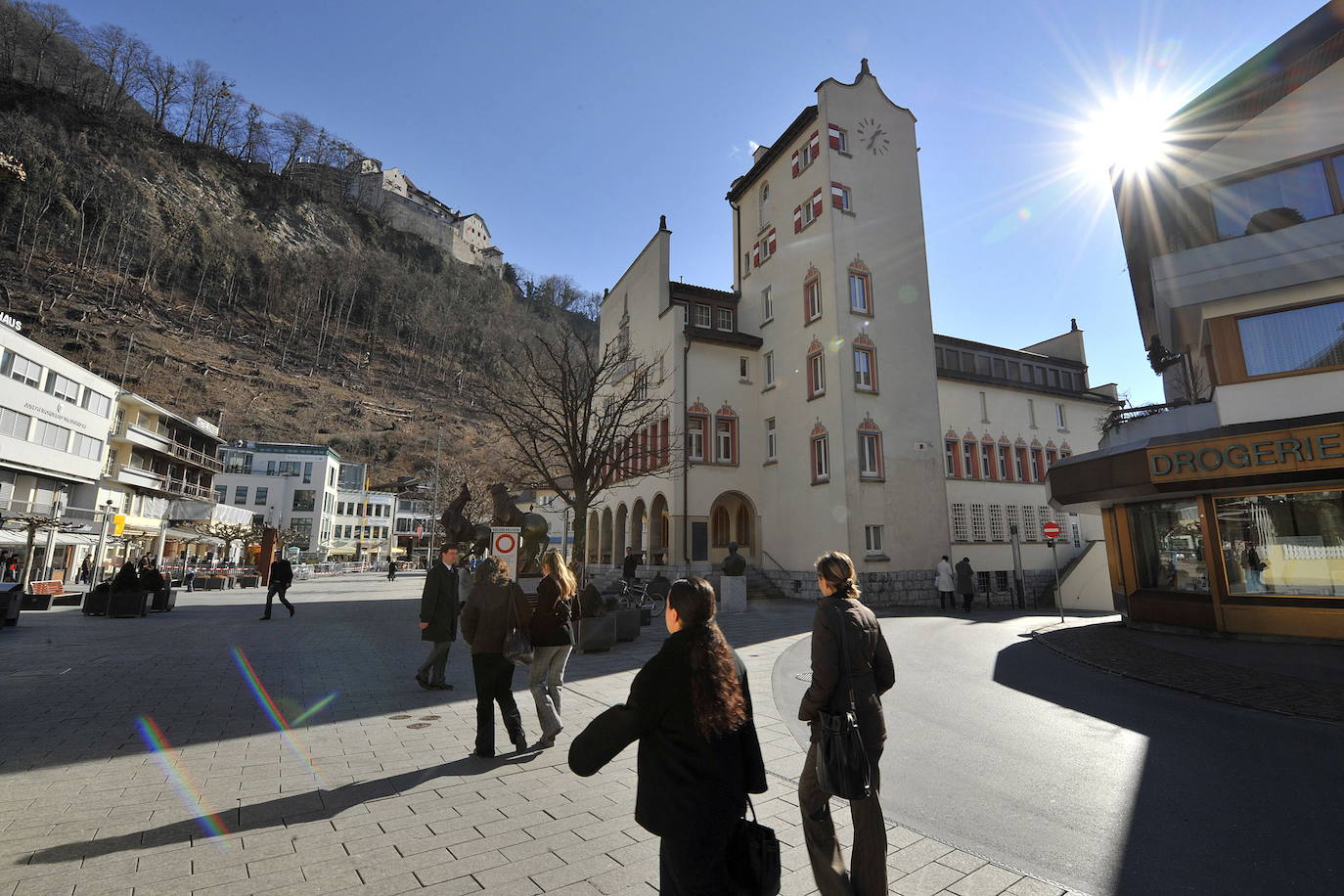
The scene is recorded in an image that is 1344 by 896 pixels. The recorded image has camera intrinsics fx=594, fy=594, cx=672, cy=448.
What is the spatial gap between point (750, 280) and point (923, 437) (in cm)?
1325

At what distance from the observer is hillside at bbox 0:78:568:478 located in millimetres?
81812

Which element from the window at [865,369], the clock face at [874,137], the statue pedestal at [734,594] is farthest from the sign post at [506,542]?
the clock face at [874,137]

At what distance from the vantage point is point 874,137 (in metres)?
28.9

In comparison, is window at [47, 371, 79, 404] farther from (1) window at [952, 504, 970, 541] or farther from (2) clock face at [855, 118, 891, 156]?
(1) window at [952, 504, 970, 541]

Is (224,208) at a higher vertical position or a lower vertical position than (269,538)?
higher

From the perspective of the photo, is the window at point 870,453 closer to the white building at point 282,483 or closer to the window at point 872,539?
the window at point 872,539

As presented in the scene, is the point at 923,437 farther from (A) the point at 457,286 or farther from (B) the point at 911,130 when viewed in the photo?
(A) the point at 457,286

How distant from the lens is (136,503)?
147 ft

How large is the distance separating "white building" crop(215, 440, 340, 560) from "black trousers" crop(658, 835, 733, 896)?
81623 mm

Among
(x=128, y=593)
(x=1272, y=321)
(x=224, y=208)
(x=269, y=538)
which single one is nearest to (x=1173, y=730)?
(x=1272, y=321)

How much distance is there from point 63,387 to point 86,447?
4342 millimetres

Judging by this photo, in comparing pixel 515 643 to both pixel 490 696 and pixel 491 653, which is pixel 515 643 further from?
pixel 490 696

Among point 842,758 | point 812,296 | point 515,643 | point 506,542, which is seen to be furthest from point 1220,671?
point 812,296

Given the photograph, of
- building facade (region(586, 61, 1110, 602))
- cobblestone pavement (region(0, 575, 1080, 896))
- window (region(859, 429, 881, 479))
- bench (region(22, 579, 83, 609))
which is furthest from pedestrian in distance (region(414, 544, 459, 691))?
bench (region(22, 579, 83, 609))
